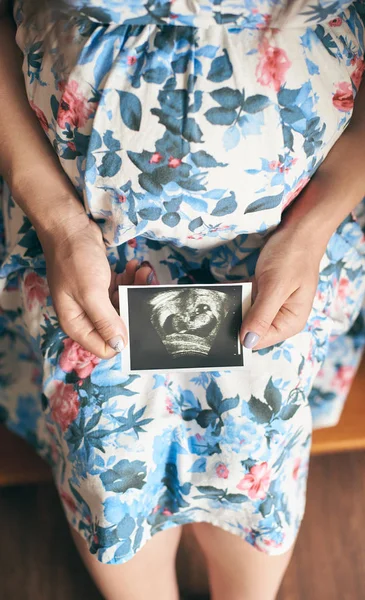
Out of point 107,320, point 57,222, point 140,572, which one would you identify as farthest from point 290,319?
point 140,572

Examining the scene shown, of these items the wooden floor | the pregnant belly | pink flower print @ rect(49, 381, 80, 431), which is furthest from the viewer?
the wooden floor

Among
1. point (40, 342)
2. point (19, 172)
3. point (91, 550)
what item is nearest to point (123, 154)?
point (19, 172)

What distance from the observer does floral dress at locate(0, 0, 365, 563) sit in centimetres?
68

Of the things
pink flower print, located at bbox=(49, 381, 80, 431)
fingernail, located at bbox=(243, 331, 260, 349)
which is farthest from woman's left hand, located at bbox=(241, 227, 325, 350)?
pink flower print, located at bbox=(49, 381, 80, 431)

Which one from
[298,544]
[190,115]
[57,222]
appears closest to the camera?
[190,115]

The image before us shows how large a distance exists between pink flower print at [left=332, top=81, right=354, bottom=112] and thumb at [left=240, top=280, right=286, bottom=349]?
0.25 metres

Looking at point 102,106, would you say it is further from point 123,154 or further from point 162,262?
point 162,262

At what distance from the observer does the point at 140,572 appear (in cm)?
87

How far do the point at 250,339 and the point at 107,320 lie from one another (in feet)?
0.63

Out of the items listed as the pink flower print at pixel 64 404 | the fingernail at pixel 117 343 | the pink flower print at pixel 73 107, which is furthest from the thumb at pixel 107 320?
the pink flower print at pixel 73 107

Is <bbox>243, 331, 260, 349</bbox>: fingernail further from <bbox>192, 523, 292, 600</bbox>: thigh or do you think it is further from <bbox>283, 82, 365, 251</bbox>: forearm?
<bbox>192, 523, 292, 600</bbox>: thigh

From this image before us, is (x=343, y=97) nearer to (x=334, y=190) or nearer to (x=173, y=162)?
(x=334, y=190)

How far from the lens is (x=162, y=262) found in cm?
86

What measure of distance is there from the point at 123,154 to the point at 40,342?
319 mm
